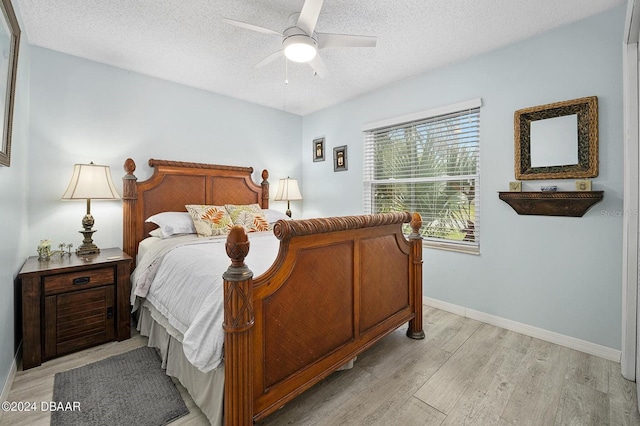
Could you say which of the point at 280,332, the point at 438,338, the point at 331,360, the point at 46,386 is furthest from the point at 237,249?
the point at 438,338

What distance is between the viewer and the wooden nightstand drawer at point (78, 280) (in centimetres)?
207

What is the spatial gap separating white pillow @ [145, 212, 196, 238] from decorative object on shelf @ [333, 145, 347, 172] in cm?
204

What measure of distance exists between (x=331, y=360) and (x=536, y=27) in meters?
2.92

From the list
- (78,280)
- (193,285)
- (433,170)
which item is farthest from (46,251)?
(433,170)

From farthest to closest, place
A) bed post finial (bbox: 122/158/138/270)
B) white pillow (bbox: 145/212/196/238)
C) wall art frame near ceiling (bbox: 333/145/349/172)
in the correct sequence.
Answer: wall art frame near ceiling (bbox: 333/145/349/172) < bed post finial (bbox: 122/158/138/270) < white pillow (bbox: 145/212/196/238)

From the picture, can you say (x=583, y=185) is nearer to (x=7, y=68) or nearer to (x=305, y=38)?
(x=305, y=38)

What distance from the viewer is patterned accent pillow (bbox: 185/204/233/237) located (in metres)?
2.87

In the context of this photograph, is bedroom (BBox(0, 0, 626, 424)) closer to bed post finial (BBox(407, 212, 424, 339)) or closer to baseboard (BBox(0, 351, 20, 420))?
baseboard (BBox(0, 351, 20, 420))

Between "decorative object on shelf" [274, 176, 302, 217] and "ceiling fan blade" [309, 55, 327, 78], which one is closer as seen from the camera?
"ceiling fan blade" [309, 55, 327, 78]

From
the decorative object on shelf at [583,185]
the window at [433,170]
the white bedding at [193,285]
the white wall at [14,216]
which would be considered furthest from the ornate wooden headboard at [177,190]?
the decorative object on shelf at [583,185]

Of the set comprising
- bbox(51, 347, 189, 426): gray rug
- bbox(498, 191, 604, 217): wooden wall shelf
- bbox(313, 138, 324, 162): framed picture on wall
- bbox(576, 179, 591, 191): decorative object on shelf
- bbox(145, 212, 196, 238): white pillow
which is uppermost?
bbox(313, 138, 324, 162): framed picture on wall

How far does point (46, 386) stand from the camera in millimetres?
1793

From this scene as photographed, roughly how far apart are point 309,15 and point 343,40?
34cm

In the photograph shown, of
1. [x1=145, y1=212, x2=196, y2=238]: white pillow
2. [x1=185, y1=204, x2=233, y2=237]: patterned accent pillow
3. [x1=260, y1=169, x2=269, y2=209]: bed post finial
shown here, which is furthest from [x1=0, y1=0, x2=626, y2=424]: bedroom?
[x1=185, y1=204, x2=233, y2=237]: patterned accent pillow
